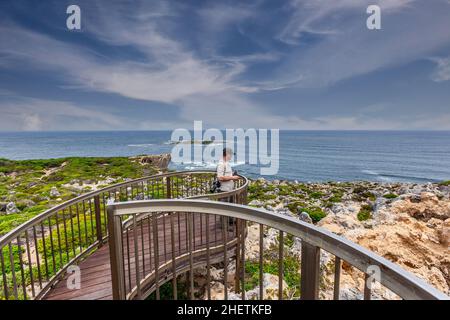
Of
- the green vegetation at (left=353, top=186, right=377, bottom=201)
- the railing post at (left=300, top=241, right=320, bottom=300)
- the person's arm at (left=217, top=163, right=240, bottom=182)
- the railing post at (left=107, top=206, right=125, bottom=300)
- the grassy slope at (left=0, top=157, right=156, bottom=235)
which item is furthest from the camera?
the green vegetation at (left=353, top=186, right=377, bottom=201)

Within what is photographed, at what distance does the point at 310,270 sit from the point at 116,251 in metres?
1.84

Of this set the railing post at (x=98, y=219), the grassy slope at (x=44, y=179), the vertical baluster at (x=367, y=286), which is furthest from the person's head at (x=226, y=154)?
the grassy slope at (x=44, y=179)

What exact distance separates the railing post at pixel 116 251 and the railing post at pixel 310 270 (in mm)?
1741

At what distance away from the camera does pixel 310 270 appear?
5.33 feet

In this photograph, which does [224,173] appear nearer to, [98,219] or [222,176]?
[222,176]

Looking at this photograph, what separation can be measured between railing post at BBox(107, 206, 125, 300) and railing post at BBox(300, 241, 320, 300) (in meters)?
1.74

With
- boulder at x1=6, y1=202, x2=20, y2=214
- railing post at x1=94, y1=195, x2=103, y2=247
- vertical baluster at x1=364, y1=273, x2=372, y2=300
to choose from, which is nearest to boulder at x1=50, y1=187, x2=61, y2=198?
boulder at x1=6, y1=202, x2=20, y2=214

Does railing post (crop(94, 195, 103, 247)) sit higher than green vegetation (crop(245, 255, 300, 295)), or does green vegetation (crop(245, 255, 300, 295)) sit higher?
railing post (crop(94, 195, 103, 247))

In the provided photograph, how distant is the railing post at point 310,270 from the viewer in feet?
5.21

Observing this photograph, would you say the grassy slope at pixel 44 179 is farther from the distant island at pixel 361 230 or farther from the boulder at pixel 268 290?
the boulder at pixel 268 290

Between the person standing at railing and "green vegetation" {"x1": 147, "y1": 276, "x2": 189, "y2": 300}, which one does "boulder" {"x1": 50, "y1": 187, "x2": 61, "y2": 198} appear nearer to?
"green vegetation" {"x1": 147, "y1": 276, "x2": 189, "y2": 300}

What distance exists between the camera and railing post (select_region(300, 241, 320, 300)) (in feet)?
5.21

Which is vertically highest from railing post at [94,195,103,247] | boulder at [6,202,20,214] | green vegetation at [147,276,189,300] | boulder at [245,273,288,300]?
railing post at [94,195,103,247]
